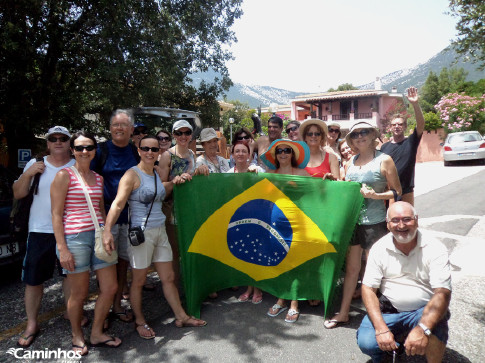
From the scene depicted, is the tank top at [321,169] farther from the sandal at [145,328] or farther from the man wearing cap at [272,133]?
the sandal at [145,328]

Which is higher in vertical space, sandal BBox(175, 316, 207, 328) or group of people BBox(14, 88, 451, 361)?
group of people BBox(14, 88, 451, 361)

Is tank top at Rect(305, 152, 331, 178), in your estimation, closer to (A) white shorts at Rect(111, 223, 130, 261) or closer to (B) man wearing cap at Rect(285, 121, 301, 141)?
(B) man wearing cap at Rect(285, 121, 301, 141)

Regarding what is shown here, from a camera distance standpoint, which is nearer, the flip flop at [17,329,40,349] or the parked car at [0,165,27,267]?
the flip flop at [17,329,40,349]

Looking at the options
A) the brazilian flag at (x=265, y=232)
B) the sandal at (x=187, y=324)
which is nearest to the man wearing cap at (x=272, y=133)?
the brazilian flag at (x=265, y=232)

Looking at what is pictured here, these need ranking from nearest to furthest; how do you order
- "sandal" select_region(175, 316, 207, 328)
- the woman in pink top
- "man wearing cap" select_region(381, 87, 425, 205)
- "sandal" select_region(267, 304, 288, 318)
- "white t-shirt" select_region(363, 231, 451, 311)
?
"white t-shirt" select_region(363, 231, 451, 311) → the woman in pink top → "sandal" select_region(175, 316, 207, 328) → "sandal" select_region(267, 304, 288, 318) → "man wearing cap" select_region(381, 87, 425, 205)

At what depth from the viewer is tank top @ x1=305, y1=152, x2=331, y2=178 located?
3566 mm

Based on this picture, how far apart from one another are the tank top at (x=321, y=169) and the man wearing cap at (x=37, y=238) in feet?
8.05

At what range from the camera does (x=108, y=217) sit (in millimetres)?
2832

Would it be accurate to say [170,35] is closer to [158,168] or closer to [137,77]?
[137,77]

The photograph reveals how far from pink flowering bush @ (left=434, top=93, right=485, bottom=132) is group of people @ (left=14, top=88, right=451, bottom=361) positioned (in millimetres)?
20635

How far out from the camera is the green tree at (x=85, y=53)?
6289 mm

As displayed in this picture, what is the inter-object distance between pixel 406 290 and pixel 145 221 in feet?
7.11

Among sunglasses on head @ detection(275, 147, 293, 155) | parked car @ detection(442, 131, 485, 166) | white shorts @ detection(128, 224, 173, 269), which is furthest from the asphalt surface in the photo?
parked car @ detection(442, 131, 485, 166)

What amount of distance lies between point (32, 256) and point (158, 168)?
4.40 feet
